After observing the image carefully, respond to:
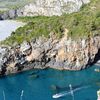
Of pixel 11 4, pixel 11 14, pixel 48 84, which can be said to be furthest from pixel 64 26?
A: pixel 11 4

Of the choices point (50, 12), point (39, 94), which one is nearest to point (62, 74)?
point (39, 94)

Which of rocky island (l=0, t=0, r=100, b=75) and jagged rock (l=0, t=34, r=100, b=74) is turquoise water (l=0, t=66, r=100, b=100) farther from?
rocky island (l=0, t=0, r=100, b=75)

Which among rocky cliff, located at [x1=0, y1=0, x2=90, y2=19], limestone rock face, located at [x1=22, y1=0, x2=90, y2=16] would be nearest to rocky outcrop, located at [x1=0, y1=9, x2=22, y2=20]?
rocky cliff, located at [x1=0, y1=0, x2=90, y2=19]

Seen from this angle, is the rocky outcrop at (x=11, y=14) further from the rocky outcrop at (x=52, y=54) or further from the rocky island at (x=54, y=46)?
the rocky outcrop at (x=52, y=54)

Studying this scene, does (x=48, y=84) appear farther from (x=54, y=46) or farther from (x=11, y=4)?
(x=11, y=4)

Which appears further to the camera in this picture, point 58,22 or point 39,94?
point 58,22

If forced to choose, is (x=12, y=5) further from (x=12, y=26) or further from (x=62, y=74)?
(x=62, y=74)

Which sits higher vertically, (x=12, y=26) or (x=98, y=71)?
(x=12, y=26)
